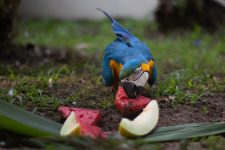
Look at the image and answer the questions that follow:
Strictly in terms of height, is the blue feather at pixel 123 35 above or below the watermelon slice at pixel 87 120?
above

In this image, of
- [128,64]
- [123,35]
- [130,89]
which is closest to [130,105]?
[130,89]

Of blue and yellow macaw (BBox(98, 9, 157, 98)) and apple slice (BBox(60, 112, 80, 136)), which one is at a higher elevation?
blue and yellow macaw (BBox(98, 9, 157, 98))

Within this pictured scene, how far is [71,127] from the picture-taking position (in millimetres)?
2363

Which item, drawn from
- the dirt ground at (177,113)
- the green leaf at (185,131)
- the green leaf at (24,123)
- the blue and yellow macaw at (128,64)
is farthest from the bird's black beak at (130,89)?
the green leaf at (24,123)

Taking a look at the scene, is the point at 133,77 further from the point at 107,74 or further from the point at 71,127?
the point at 71,127

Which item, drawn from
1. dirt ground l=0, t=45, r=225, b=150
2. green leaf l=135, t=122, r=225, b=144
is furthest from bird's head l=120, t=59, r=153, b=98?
green leaf l=135, t=122, r=225, b=144

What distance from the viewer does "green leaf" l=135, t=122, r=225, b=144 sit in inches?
93.6

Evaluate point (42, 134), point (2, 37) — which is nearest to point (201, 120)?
point (42, 134)

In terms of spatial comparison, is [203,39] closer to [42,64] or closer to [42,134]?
[42,64]

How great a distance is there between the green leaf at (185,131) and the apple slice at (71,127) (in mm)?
327

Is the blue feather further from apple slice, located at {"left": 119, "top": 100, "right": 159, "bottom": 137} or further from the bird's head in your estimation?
apple slice, located at {"left": 119, "top": 100, "right": 159, "bottom": 137}

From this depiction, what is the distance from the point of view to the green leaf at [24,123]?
233 centimetres

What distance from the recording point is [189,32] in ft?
18.9

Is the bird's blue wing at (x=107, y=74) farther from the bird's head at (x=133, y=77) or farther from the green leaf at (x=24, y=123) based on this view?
the green leaf at (x=24, y=123)
